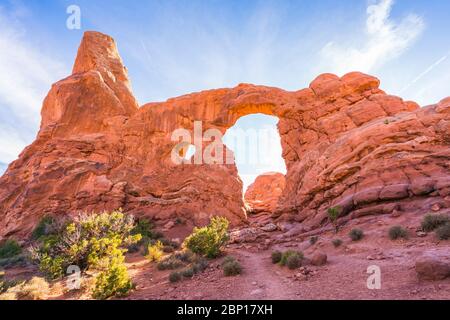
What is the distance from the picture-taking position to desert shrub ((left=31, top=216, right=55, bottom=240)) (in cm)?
1989

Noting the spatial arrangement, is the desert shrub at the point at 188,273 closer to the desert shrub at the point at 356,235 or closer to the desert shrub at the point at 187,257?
the desert shrub at the point at 187,257

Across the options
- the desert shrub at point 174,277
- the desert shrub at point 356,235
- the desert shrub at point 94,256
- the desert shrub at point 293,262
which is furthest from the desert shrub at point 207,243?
the desert shrub at point 356,235

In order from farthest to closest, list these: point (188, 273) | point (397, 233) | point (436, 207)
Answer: point (436, 207) < point (397, 233) < point (188, 273)

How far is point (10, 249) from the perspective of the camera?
59.8 ft

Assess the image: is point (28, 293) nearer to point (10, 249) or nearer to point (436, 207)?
point (10, 249)

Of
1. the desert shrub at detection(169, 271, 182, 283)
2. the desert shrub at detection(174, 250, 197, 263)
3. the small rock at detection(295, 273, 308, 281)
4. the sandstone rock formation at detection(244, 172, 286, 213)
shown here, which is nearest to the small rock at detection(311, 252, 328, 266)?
the small rock at detection(295, 273, 308, 281)

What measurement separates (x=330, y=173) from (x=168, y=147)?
61.6ft

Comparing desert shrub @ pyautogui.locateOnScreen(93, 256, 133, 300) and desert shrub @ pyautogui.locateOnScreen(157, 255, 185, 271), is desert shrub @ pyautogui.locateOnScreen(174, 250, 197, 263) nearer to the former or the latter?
desert shrub @ pyautogui.locateOnScreen(157, 255, 185, 271)

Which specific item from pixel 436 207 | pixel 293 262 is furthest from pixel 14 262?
pixel 436 207

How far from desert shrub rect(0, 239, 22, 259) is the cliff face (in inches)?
107

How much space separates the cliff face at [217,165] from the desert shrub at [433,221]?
2730 millimetres

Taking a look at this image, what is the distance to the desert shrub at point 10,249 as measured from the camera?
1757 cm

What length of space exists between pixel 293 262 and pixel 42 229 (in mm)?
22095

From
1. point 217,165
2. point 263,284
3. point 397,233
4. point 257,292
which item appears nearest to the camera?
point 257,292
